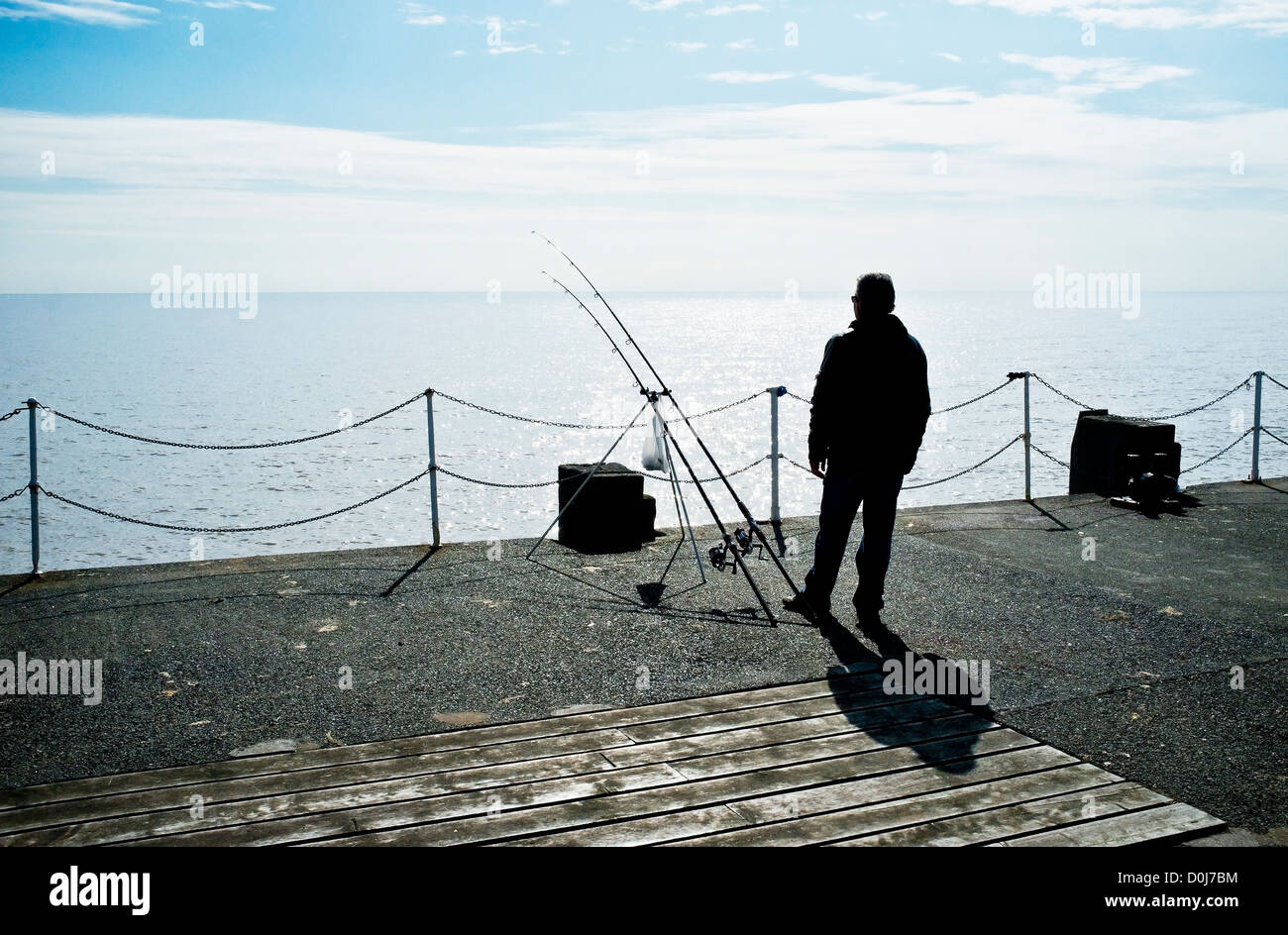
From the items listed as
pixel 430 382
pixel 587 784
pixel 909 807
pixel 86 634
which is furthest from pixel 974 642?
pixel 430 382

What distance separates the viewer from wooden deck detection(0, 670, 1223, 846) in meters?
3.84

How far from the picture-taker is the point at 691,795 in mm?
4113

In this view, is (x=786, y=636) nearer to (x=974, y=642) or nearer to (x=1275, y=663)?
(x=974, y=642)

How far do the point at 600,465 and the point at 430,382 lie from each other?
2714 inches

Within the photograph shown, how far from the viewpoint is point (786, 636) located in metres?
6.39

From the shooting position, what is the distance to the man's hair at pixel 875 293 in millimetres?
6402

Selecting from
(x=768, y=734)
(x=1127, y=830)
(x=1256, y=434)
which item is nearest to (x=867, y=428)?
(x=768, y=734)

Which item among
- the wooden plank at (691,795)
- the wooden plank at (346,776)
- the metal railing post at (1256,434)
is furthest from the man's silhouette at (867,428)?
the metal railing post at (1256,434)

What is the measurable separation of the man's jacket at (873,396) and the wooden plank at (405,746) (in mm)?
1626

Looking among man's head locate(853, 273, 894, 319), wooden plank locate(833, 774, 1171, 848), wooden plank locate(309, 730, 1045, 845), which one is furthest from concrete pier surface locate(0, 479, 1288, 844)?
man's head locate(853, 273, 894, 319)

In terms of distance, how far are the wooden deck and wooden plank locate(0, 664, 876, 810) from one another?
1 centimetres

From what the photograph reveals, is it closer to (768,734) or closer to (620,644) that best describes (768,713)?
(768,734)

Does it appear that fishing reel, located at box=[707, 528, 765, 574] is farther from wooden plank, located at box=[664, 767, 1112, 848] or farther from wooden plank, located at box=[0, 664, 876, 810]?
wooden plank, located at box=[664, 767, 1112, 848]

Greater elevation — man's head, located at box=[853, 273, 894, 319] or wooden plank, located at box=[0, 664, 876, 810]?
man's head, located at box=[853, 273, 894, 319]
